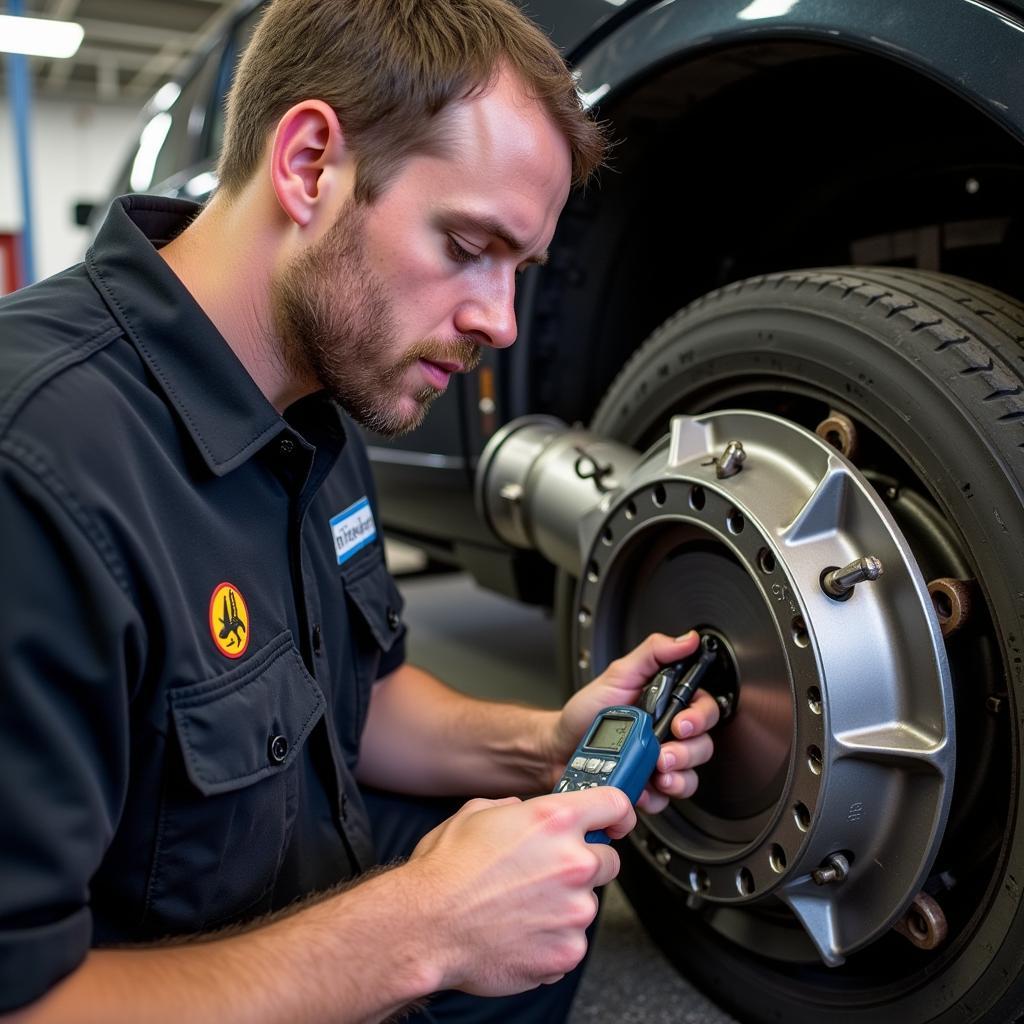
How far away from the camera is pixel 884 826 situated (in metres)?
0.84

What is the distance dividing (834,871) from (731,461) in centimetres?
36

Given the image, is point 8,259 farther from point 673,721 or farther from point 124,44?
point 673,721

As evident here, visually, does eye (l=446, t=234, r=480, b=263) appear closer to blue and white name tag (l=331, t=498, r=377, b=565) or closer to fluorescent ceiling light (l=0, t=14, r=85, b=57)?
blue and white name tag (l=331, t=498, r=377, b=565)

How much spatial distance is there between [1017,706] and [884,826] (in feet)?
0.49

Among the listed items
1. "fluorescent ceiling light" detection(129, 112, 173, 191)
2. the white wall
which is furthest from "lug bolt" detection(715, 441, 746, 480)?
the white wall

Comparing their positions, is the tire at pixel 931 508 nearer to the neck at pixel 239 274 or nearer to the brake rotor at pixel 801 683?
the brake rotor at pixel 801 683

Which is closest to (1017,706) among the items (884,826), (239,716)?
(884,826)

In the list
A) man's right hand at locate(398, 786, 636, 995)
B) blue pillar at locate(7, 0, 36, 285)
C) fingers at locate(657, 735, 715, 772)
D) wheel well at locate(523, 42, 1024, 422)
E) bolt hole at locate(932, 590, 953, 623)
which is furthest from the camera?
blue pillar at locate(7, 0, 36, 285)

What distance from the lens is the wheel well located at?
1.07 metres

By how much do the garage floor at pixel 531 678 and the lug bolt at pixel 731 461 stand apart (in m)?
0.57

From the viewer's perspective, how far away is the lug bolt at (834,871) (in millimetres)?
860

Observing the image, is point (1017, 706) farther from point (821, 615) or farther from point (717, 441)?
point (717, 441)

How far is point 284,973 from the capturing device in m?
0.67

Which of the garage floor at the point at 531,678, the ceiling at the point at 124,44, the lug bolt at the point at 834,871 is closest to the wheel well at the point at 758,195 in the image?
the lug bolt at the point at 834,871
